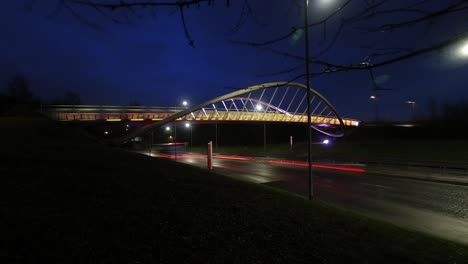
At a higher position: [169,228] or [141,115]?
[141,115]

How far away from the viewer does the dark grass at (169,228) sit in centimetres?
420

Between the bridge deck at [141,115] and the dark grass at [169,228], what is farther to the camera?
the bridge deck at [141,115]

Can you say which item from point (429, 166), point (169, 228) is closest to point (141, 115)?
point (429, 166)

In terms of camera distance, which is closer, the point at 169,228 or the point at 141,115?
the point at 169,228

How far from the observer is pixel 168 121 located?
50.4 metres

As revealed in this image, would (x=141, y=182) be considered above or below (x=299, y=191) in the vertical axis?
above

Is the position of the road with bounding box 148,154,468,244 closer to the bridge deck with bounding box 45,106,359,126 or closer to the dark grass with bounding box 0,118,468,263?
the dark grass with bounding box 0,118,468,263

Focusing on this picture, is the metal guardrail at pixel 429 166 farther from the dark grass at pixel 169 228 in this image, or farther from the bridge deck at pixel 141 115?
the bridge deck at pixel 141 115

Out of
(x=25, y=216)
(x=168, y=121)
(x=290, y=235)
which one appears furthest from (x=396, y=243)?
(x=168, y=121)

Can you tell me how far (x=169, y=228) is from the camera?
5320 mm

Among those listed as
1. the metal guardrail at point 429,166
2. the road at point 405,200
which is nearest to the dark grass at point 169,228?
the road at point 405,200

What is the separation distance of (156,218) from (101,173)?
4.80 m

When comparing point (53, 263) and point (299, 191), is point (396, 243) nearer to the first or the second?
point (53, 263)

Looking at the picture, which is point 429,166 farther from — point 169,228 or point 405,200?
point 169,228
